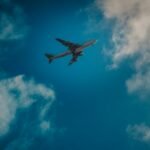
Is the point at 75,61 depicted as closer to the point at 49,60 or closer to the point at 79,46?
the point at 79,46

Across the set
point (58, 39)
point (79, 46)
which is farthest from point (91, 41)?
point (58, 39)

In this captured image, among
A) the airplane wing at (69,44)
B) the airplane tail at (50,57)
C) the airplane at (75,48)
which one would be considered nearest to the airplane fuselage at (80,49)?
the airplane at (75,48)

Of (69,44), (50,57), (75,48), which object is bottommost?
(75,48)

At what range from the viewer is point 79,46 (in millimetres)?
103688

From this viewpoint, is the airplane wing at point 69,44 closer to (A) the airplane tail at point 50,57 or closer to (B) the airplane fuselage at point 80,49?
(B) the airplane fuselage at point 80,49

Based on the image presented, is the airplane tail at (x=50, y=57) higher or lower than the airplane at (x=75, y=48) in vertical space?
higher

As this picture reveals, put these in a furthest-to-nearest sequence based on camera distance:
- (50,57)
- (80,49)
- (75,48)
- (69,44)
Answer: (50,57)
(80,49)
(75,48)
(69,44)

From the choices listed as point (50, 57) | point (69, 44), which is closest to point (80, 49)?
point (69, 44)

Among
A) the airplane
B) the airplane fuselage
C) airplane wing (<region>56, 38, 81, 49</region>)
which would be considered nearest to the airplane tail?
the airplane fuselage

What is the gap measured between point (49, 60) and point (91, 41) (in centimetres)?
1420

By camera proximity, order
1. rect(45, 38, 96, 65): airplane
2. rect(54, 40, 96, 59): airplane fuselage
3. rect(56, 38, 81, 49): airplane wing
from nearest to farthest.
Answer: rect(56, 38, 81, 49): airplane wing, rect(45, 38, 96, 65): airplane, rect(54, 40, 96, 59): airplane fuselage

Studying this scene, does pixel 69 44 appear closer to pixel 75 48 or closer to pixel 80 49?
pixel 75 48

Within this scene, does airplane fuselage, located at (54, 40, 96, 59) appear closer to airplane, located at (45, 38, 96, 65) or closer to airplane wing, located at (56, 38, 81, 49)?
airplane, located at (45, 38, 96, 65)

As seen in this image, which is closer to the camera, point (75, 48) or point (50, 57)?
point (75, 48)
